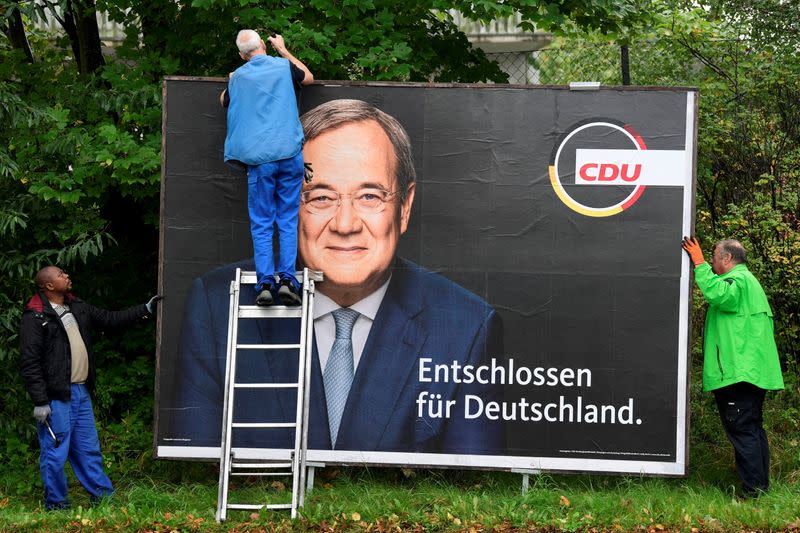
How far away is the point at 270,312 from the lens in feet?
24.6

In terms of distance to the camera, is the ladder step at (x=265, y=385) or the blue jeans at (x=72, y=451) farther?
the blue jeans at (x=72, y=451)

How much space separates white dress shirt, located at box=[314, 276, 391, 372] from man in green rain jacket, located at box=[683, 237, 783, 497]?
7.92 ft

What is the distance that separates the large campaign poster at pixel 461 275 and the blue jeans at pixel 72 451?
0.53 m

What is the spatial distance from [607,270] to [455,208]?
4.08ft

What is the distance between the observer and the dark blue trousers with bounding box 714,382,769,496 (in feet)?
24.7

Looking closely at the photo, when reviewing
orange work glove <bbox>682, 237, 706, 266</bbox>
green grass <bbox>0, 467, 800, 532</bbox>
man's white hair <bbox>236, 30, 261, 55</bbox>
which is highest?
man's white hair <bbox>236, 30, 261, 55</bbox>

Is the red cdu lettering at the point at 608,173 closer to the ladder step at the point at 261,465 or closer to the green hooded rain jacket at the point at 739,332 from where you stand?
the green hooded rain jacket at the point at 739,332

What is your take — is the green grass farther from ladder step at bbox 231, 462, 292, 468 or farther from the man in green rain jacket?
the man in green rain jacket

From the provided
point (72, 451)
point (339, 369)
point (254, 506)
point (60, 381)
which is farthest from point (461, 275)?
point (72, 451)

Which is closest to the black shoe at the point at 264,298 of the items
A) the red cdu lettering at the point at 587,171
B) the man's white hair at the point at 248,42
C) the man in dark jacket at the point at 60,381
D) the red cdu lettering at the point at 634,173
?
the man in dark jacket at the point at 60,381

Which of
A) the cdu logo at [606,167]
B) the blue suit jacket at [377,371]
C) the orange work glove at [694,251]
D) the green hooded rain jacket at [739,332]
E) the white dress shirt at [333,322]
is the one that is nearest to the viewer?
the green hooded rain jacket at [739,332]

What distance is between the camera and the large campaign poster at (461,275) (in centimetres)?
766

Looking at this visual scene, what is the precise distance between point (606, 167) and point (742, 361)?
175 centimetres

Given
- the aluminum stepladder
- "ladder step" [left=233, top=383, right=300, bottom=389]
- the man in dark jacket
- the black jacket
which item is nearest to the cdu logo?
the aluminum stepladder
